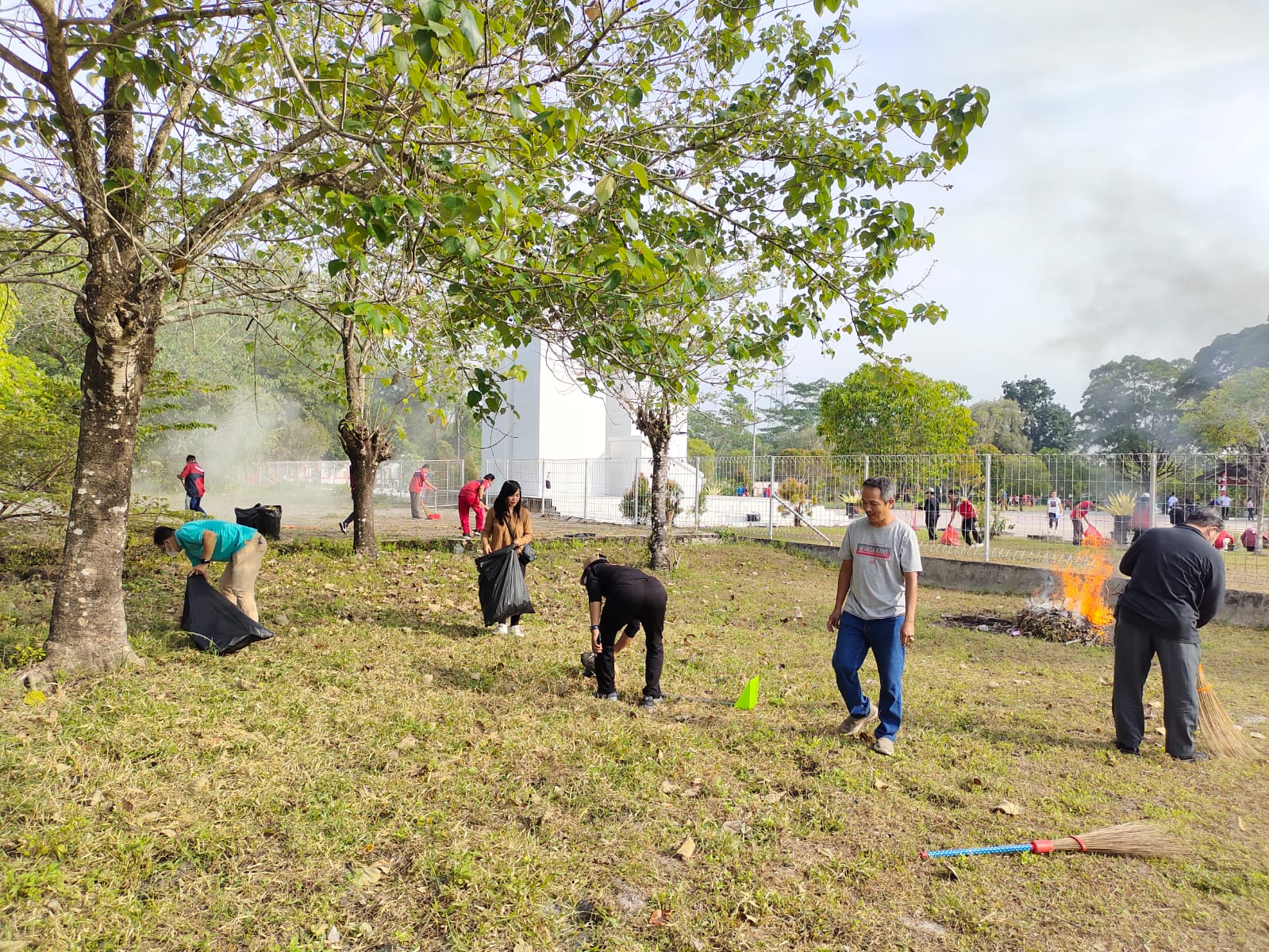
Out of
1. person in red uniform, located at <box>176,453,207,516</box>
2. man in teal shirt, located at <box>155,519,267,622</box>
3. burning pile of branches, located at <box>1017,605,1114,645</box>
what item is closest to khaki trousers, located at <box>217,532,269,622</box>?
man in teal shirt, located at <box>155,519,267,622</box>

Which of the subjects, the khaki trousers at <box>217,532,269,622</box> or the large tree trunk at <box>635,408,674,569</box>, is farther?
the large tree trunk at <box>635,408,674,569</box>

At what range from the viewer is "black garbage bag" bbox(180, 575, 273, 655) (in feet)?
20.7

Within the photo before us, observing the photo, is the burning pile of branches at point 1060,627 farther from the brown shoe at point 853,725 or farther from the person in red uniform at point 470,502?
the person in red uniform at point 470,502

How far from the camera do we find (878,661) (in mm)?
5113

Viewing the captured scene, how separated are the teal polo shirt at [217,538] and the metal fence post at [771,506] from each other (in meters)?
12.7

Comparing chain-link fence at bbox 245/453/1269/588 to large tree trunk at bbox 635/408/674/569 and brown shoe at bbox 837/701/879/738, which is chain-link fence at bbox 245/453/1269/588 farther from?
brown shoe at bbox 837/701/879/738

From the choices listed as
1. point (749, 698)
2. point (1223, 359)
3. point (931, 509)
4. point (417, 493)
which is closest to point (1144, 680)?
point (749, 698)

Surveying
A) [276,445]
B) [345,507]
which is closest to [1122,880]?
[345,507]

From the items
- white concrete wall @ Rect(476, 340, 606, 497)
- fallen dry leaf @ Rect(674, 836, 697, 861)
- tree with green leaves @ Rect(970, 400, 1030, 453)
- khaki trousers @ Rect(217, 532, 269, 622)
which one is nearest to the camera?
fallen dry leaf @ Rect(674, 836, 697, 861)

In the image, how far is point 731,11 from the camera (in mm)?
5574

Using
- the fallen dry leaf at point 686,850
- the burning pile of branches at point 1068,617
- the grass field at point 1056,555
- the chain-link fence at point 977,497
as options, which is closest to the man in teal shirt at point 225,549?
the fallen dry leaf at point 686,850

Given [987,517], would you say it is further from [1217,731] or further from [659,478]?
[1217,731]

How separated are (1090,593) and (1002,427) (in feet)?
166

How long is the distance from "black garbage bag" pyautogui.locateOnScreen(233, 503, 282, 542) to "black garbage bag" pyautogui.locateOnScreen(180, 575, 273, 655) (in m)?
7.70
